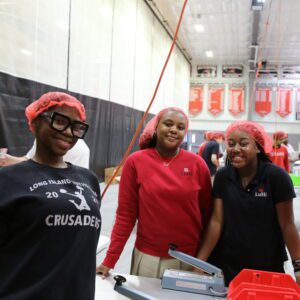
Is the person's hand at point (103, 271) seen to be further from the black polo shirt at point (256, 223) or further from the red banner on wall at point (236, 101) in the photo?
the red banner on wall at point (236, 101)

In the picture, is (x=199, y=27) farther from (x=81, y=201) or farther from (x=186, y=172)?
(x=81, y=201)

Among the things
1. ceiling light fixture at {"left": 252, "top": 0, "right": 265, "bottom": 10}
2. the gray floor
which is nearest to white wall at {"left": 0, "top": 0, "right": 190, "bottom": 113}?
the gray floor

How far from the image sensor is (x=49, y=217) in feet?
2.64

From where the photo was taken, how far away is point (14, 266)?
2.54 feet

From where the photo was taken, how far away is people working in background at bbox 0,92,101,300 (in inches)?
30.5

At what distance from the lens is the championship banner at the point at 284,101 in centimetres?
1193

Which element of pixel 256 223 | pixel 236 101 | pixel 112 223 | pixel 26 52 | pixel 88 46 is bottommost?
pixel 112 223

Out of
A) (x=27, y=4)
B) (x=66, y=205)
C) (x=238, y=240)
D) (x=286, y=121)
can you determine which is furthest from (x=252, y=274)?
(x=286, y=121)

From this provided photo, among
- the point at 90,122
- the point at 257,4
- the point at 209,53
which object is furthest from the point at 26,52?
A: the point at 209,53

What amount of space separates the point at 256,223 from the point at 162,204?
374 millimetres

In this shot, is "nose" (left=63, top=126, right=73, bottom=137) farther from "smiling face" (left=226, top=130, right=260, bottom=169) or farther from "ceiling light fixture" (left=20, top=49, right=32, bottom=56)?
"ceiling light fixture" (left=20, top=49, right=32, bottom=56)

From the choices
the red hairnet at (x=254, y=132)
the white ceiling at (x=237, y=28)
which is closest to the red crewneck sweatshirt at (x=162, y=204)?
the red hairnet at (x=254, y=132)

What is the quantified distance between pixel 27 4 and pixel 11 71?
80 cm

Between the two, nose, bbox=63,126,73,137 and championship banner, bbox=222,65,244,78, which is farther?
championship banner, bbox=222,65,244,78
